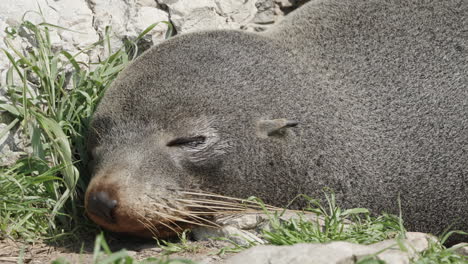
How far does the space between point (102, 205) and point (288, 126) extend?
1359 millimetres

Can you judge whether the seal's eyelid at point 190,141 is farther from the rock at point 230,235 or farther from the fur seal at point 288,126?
the rock at point 230,235

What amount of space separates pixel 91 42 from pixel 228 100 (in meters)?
1.87

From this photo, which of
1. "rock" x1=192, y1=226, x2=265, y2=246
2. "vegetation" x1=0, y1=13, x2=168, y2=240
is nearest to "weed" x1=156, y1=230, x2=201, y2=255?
"rock" x1=192, y1=226, x2=265, y2=246

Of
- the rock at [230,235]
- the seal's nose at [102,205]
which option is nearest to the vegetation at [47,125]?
the seal's nose at [102,205]

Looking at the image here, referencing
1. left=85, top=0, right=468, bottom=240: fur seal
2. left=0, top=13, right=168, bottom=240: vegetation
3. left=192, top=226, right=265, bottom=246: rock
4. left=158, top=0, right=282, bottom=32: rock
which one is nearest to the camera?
left=192, top=226, right=265, bottom=246: rock

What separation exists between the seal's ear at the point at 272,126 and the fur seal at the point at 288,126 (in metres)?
0.01

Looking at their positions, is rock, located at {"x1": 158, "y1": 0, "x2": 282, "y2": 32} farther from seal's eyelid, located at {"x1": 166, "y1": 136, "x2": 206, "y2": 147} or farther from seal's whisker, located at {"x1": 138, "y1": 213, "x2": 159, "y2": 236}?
seal's whisker, located at {"x1": 138, "y1": 213, "x2": 159, "y2": 236}

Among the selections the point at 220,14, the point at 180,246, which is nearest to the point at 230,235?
the point at 180,246

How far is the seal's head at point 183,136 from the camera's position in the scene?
13.5 feet

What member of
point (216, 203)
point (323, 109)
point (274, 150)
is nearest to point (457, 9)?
point (323, 109)

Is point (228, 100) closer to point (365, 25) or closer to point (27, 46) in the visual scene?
point (365, 25)

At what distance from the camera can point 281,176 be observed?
4.39m

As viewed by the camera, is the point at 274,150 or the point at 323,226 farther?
the point at 274,150

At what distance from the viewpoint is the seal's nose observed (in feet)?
12.9
